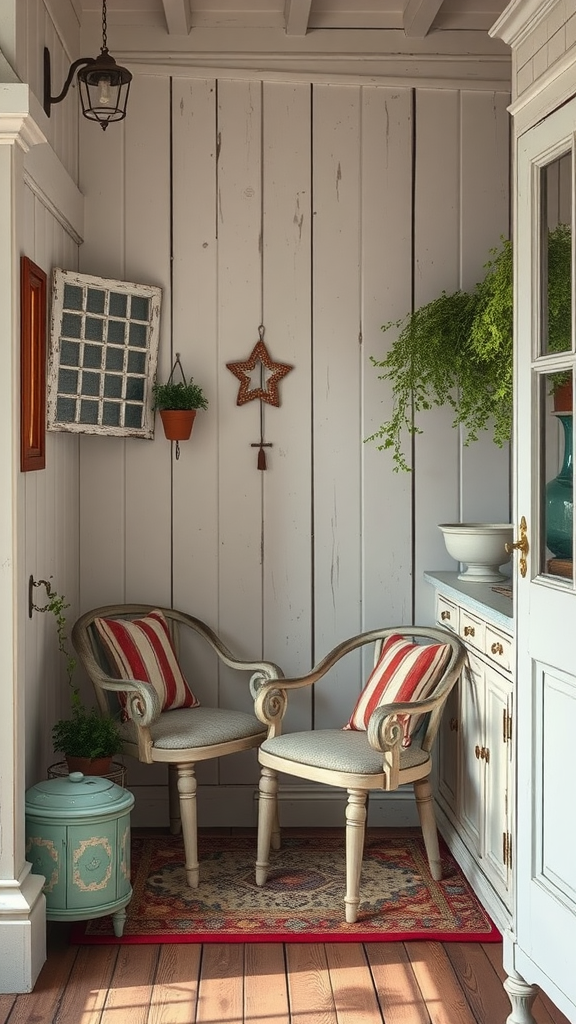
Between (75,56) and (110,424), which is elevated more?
(75,56)

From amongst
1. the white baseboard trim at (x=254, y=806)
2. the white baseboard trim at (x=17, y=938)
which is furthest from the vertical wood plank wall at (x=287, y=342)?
the white baseboard trim at (x=17, y=938)

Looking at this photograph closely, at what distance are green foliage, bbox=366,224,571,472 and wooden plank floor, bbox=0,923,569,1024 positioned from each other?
1741mm

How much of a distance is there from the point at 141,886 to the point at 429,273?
98.4 inches

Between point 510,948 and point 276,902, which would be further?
point 276,902

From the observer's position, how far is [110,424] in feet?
13.2

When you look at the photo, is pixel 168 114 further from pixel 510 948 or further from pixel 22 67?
pixel 510 948

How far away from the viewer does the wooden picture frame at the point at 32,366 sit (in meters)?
3.10

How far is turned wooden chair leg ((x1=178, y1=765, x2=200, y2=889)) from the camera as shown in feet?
11.8

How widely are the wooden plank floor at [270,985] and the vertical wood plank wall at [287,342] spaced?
44.3 inches

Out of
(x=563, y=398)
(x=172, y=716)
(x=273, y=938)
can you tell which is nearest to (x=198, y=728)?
(x=172, y=716)

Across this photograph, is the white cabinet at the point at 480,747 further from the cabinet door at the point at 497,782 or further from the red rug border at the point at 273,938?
the red rug border at the point at 273,938

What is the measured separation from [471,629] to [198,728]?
100 cm

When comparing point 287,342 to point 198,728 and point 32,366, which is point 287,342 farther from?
point 198,728

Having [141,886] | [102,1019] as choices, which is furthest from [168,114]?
[102,1019]
